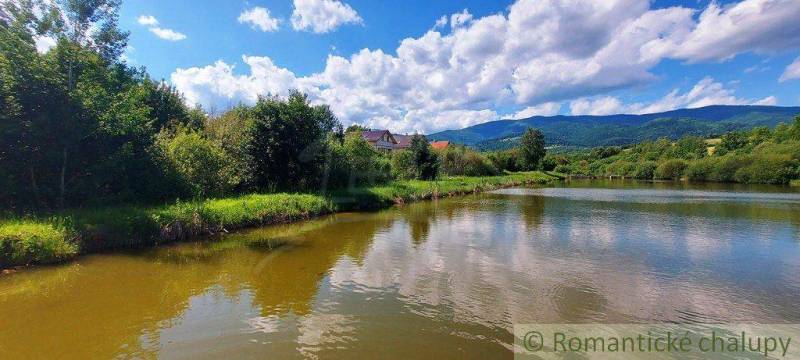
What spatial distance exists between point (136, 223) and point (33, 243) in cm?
296

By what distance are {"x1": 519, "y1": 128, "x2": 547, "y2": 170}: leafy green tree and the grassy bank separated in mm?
72127

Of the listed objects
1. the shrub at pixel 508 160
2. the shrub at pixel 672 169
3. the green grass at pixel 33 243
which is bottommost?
the green grass at pixel 33 243

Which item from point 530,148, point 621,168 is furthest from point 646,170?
point 530,148

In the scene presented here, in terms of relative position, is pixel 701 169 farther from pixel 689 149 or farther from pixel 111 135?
pixel 111 135

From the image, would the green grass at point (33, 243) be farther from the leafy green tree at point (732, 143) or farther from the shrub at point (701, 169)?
the leafy green tree at point (732, 143)

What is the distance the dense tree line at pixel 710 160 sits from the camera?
189 feet

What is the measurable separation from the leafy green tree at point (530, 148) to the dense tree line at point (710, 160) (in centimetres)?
886

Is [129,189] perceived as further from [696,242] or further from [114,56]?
[696,242]

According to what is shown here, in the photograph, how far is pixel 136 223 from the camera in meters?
13.7

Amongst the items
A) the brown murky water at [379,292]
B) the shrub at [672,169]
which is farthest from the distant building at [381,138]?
the brown murky water at [379,292]

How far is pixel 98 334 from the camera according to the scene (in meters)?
7.05

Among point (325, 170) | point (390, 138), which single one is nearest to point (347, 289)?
point (325, 170)

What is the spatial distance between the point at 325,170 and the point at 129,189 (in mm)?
13037

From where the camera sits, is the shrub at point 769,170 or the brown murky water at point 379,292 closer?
the brown murky water at point 379,292
